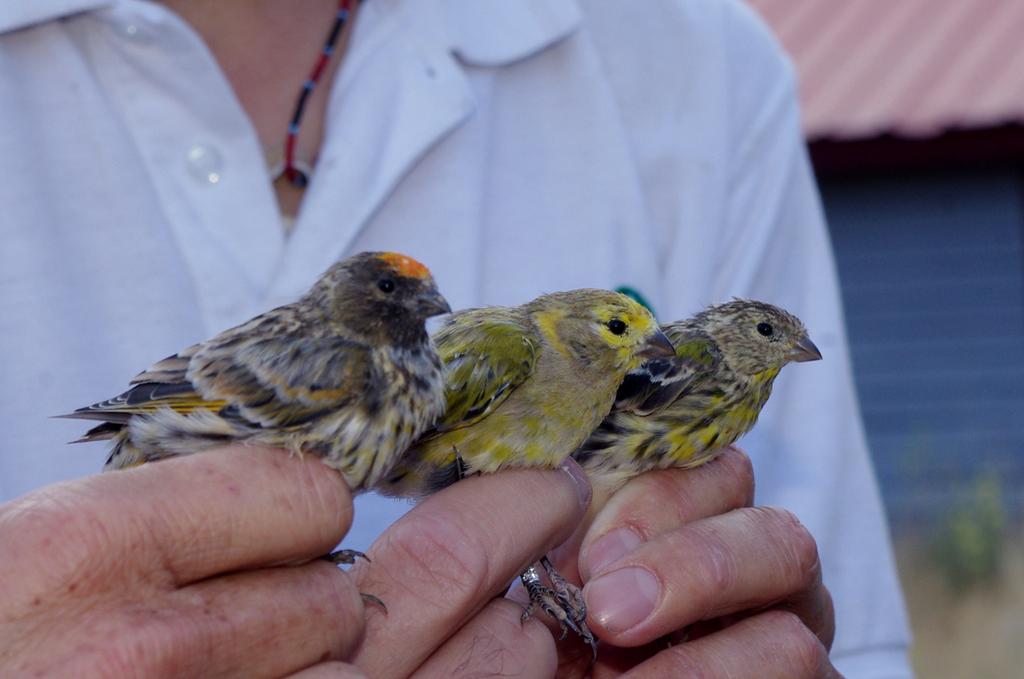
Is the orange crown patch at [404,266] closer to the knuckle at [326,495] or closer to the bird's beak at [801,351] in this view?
the knuckle at [326,495]

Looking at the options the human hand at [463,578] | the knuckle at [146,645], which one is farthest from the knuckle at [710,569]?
the knuckle at [146,645]

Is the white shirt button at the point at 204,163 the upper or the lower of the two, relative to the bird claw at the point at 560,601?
upper

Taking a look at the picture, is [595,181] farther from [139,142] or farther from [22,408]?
[22,408]

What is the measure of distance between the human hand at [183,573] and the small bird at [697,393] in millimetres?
987

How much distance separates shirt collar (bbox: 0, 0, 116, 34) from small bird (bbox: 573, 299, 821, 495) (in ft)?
5.98

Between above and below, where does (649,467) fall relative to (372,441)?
below

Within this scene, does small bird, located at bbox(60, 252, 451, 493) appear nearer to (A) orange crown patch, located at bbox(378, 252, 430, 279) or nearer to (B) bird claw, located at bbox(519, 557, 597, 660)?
(A) orange crown patch, located at bbox(378, 252, 430, 279)

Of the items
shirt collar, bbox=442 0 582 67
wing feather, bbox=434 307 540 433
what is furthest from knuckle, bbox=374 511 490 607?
shirt collar, bbox=442 0 582 67

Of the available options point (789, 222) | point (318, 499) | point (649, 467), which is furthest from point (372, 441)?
point (789, 222)

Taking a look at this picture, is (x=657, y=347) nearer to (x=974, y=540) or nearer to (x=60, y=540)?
(x=60, y=540)

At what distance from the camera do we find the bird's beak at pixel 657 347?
293 cm

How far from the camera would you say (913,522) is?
43.7 feet

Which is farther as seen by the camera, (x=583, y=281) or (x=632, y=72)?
(x=632, y=72)

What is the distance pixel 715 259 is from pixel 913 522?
1008 centimetres
